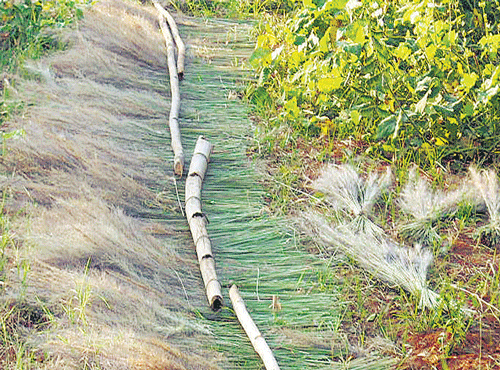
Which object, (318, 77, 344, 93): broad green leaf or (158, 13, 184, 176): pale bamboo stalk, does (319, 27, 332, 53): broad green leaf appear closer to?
(318, 77, 344, 93): broad green leaf

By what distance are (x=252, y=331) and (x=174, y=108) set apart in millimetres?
2023

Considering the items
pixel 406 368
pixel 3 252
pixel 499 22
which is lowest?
pixel 406 368

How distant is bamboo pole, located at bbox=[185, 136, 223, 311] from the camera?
3.03 meters

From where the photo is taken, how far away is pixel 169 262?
10.5 ft

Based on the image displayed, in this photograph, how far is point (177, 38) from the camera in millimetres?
5543

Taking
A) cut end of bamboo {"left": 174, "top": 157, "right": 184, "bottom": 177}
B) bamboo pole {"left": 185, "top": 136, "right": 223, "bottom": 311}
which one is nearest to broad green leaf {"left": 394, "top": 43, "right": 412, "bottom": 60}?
bamboo pole {"left": 185, "top": 136, "right": 223, "bottom": 311}

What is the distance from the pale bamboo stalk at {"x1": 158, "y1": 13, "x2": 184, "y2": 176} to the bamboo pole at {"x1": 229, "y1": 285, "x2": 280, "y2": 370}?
1074 millimetres

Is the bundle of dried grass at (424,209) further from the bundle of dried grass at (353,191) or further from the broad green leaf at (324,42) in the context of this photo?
the broad green leaf at (324,42)

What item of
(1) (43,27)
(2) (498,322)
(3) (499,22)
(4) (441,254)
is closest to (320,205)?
(4) (441,254)

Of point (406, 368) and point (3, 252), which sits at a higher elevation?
point (3, 252)

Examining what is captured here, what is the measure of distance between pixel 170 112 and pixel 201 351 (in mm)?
2077

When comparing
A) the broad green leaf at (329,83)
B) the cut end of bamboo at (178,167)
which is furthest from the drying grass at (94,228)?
the broad green leaf at (329,83)

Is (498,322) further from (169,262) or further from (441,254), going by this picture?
(169,262)

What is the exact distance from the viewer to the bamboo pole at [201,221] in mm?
3029
